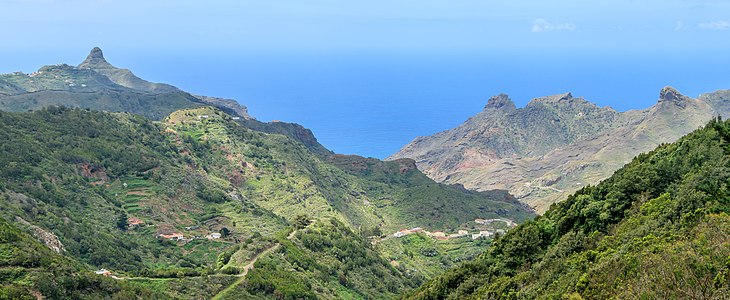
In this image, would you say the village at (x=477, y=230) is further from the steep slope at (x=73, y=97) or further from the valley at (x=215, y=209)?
the steep slope at (x=73, y=97)

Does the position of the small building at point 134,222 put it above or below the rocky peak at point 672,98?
below

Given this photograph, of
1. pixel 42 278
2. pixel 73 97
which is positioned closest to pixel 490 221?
pixel 42 278

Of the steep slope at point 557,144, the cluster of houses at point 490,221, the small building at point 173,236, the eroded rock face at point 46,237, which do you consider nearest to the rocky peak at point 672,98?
the steep slope at point 557,144

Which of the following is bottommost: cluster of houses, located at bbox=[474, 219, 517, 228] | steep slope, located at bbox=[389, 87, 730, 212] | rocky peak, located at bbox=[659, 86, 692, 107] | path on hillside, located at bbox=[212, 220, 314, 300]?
path on hillside, located at bbox=[212, 220, 314, 300]

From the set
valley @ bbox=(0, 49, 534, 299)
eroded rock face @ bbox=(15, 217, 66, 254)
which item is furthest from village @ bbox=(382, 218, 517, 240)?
eroded rock face @ bbox=(15, 217, 66, 254)

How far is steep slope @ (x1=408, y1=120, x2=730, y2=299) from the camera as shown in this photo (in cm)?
1938

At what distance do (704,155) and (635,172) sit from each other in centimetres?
337

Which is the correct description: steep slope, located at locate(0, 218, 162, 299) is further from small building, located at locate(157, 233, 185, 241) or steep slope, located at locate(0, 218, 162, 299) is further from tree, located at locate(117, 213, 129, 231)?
tree, located at locate(117, 213, 129, 231)

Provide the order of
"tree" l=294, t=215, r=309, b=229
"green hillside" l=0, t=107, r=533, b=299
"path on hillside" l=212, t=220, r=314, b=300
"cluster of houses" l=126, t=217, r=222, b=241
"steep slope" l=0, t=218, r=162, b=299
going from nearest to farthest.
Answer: "steep slope" l=0, t=218, r=162, b=299 → "path on hillside" l=212, t=220, r=314, b=300 → "green hillside" l=0, t=107, r=533, b=299 → "tree" l=294, t=215, r=309, b=229 → "cluster of houses" l=126, t=217, r=222, b=241

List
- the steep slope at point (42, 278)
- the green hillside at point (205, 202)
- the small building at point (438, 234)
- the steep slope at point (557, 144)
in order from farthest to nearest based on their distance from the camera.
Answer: the steep slope at point (557, 144), the small building at point (438, 234), the green hillside at point (205, 202), the steep slope at point (42, 278)

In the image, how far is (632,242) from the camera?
83.3 ft

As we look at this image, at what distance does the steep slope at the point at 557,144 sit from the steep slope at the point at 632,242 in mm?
92208

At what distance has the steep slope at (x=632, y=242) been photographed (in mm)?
19375

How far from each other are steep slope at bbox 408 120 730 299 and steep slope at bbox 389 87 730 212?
92.2 metres
